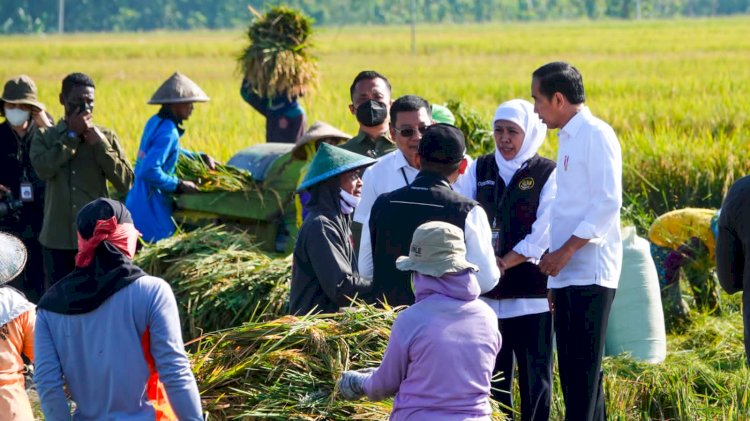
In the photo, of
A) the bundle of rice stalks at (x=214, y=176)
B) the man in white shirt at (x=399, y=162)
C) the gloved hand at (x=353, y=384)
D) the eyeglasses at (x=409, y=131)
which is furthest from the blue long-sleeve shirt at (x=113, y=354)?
the bundle of rice stalks at (x=214, y=176)

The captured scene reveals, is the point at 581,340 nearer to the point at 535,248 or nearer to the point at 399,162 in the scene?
the point at 535,248

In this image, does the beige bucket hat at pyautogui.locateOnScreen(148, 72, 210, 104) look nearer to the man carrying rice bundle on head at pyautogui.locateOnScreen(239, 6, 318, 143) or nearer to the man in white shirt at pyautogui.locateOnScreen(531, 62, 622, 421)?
the man carrying rice bundle on head at pyautogui.locateOnScreen(239, 6, 318, 143)

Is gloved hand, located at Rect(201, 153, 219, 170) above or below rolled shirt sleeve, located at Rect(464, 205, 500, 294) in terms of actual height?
below

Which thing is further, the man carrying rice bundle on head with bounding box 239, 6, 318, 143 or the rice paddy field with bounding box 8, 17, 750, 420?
the man carrying rice bundle on head with bounding box 239, 6, 318, 143

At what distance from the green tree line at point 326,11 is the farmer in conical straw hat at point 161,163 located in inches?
2839

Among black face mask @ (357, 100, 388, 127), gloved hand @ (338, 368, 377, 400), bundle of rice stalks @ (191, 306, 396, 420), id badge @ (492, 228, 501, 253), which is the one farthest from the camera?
black face mask @ (357, 100, 388, 127)

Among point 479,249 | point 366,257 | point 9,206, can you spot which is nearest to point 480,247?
point 479,249

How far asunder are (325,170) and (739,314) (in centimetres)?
349

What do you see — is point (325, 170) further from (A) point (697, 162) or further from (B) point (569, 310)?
(A) point (697, 162)

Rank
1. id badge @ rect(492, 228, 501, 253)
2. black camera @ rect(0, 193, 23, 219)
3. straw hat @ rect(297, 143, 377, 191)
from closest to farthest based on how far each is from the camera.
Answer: straw hat @ rect(297, 143, 377, 191) → id badge @ rect(492, 228, 501, 253) → black camera @ rect(0, 193, 23, 219)

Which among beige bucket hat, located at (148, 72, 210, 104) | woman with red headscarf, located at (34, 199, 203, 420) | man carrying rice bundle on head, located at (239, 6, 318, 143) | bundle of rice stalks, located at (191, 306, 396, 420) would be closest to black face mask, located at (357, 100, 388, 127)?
beige bucket hat, located at (148, 72, 210, 104)

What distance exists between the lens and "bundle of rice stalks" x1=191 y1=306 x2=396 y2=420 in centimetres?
437

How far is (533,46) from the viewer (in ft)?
130

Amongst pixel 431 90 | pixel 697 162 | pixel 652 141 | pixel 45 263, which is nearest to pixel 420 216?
pixel 45 263
